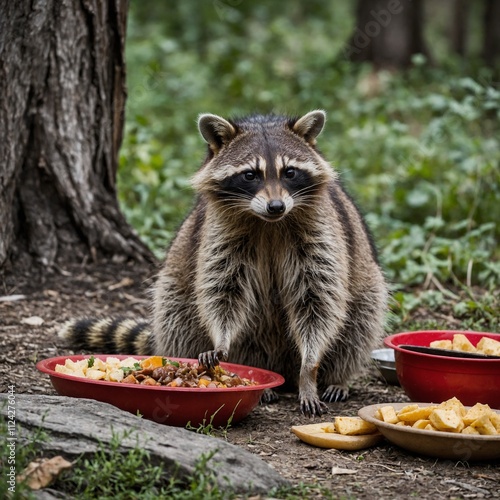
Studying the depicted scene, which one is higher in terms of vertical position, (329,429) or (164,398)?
(164,398)

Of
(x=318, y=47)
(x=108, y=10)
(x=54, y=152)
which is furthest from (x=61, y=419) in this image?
(x=318, y=47)

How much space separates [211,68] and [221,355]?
9804mm

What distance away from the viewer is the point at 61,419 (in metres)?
3.05

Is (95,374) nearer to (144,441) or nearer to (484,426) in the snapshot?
(144,441)

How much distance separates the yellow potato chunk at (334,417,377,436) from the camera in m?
3.56

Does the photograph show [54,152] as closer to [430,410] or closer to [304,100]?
[430,410]

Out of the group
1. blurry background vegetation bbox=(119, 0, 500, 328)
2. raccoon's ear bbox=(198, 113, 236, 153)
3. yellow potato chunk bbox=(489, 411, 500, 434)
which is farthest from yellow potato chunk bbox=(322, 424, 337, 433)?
blurry background vegetation bbox=(119, 0, 500, 328)

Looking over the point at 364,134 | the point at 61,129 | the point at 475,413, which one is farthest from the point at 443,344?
the point at 364,134

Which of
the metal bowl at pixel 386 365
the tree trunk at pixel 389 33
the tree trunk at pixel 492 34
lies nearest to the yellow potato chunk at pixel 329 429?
the metal bowl at pixel 386 365

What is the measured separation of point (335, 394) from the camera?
4.53 m

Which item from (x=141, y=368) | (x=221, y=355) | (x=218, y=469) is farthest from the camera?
(x=221, y=355)

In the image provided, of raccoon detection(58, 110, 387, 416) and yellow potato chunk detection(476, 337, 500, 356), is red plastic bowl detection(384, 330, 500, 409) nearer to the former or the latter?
yellow potato chunk detection(476, 337, 500, 356)

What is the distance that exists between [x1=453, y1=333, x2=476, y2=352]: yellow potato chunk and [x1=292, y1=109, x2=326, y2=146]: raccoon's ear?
48.9 inches

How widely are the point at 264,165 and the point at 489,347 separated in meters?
1.36
